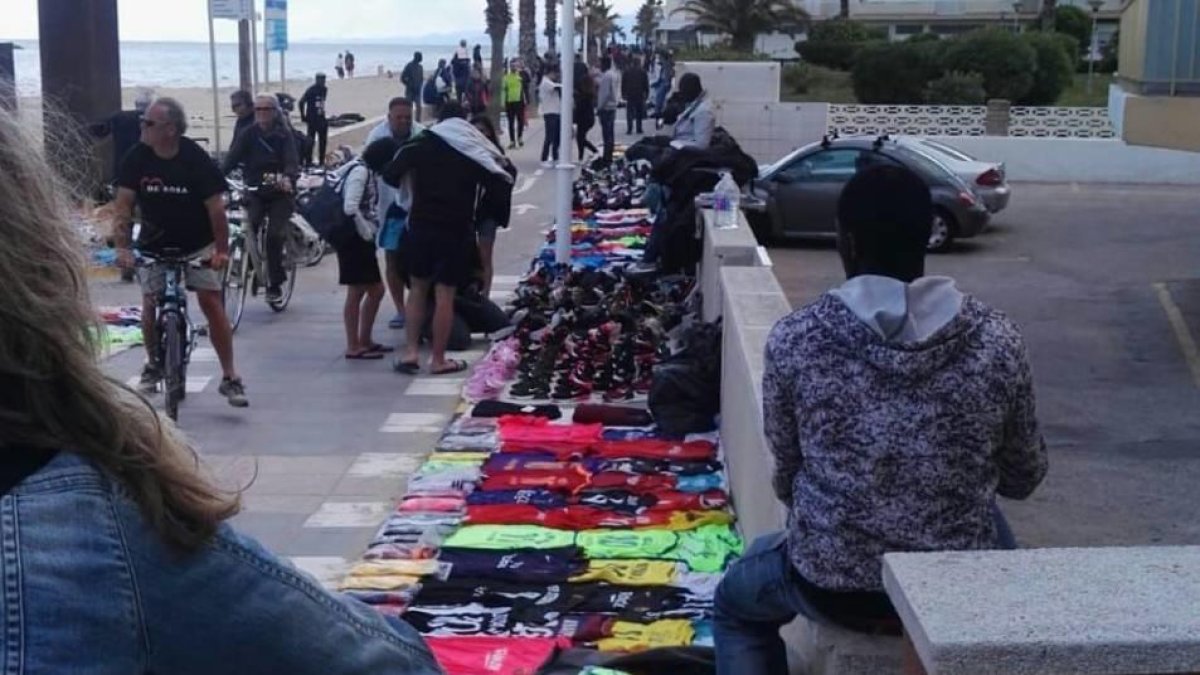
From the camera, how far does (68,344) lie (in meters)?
1.40

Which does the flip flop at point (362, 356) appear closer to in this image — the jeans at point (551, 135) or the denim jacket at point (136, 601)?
the denim jacket at point (136, 601)

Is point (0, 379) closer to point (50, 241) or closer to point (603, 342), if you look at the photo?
point (50, 241)

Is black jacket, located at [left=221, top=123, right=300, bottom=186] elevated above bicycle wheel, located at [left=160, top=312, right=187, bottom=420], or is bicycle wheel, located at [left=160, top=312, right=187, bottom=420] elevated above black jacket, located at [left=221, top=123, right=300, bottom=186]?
black jacket, located at [left=221, top=123, right=300, bottom=186]

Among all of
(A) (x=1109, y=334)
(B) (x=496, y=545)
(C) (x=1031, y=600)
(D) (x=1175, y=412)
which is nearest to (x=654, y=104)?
(A) (x=1109, y=334)

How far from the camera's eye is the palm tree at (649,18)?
113562 millimetres

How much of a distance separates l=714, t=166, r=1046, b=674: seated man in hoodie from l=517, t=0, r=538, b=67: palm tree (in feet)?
150

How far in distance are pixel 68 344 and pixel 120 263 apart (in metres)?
8.16

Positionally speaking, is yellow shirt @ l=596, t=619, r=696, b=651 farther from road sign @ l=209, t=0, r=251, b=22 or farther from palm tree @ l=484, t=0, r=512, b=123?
palm tree @ l=484, t=0, r=512, b=123

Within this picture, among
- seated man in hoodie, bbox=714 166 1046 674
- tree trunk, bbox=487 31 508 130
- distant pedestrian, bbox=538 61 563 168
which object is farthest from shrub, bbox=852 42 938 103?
seated man in hoodie, bbox=714 166 1046 674

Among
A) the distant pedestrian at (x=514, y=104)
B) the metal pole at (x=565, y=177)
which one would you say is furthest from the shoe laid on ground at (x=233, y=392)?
the distant pedestrian at (x=514, y=104)

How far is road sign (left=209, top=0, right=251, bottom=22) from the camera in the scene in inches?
806

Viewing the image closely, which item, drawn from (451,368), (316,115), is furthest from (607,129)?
(451,368)

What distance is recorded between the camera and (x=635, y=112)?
37719 mm

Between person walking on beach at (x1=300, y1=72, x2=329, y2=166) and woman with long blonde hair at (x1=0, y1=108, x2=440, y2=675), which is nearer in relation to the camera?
woman with long blonde hair at (x1=0, y1=108, x2=440, y2=675)
